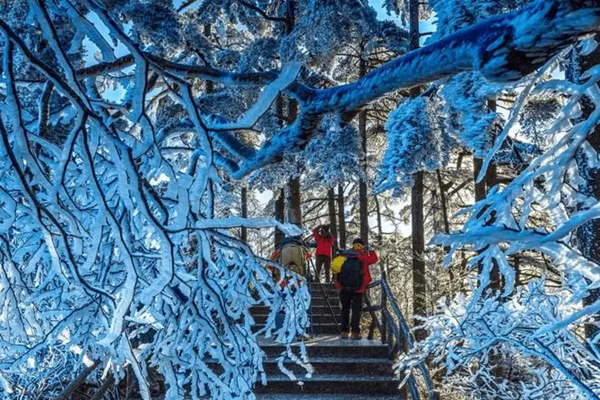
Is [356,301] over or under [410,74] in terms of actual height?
under

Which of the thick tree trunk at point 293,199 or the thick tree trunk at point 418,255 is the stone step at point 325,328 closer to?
the thick tree trunk at point 418,255

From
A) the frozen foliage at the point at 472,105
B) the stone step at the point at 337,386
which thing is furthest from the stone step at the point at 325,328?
the frozen foliage at the point at 472,105

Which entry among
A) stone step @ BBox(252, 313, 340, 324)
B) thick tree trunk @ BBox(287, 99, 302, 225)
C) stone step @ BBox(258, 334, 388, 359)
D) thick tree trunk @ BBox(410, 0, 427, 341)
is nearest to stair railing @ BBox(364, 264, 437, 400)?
stone step @ BBox(258, 334, 388, 359)

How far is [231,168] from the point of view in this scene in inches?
64.0

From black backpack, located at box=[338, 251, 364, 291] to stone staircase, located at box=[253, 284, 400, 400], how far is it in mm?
853

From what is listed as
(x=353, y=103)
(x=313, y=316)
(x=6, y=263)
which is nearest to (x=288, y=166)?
(x=313, y=316)

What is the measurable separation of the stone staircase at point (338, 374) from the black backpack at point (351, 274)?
85 cm

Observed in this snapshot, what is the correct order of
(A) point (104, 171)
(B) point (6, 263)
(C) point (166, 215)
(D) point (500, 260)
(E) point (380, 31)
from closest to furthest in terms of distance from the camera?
(C) point (166, 215), (B) point (6, 263), (D) point (500, 260), (A) point (104, 171), (E) point (380, 31)

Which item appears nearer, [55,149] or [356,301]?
[55,149]

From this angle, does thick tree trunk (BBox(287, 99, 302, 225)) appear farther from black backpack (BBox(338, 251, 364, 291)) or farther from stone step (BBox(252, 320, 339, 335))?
black backpack (BBox(338, 251, 364, 291))

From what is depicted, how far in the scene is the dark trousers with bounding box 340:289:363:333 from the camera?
7199 mm

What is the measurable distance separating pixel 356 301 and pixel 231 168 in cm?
591

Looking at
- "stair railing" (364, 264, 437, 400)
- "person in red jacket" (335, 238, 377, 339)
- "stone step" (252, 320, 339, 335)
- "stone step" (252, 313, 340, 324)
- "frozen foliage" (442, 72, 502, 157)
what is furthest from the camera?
"stone step" (252, 313, 340, 324)

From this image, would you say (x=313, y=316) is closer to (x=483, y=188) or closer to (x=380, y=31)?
(x=483, y=188)
